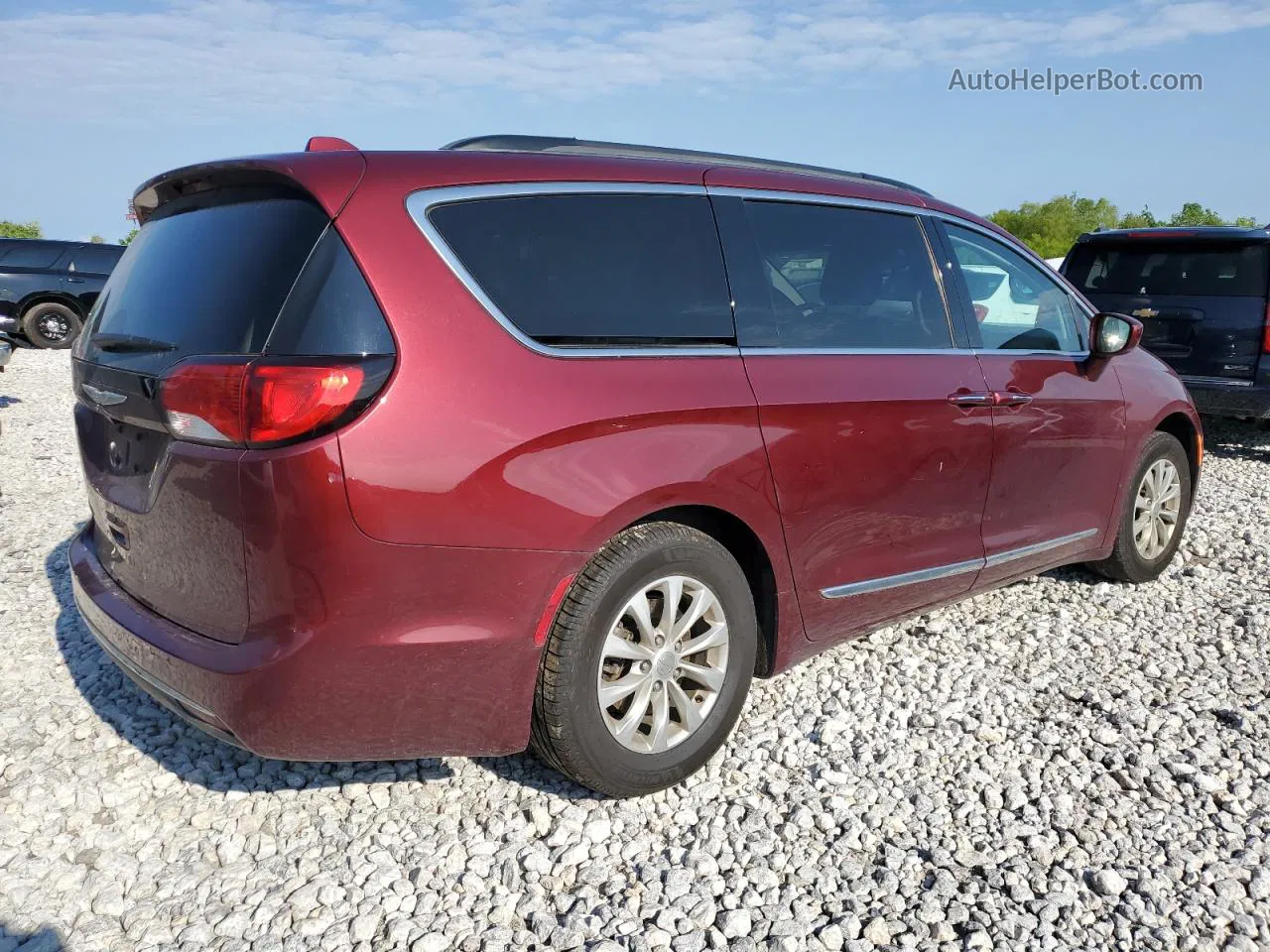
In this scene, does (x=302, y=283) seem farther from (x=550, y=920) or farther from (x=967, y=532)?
(x=967, y=532)

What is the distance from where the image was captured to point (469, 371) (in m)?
2.57

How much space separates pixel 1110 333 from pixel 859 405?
→ 174 cm

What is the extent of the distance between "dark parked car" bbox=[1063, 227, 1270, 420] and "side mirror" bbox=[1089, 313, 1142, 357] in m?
4.21

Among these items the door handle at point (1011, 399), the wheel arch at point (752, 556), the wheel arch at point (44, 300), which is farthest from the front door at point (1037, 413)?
the wheel arch at point (44, 300)

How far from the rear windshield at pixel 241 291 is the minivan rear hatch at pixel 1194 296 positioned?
7.61 meters

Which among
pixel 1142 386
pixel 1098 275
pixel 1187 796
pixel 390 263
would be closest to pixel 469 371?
pixel 390 263

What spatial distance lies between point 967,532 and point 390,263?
2468 mm

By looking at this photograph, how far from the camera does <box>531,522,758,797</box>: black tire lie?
2.81 m

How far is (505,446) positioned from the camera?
2598 mm

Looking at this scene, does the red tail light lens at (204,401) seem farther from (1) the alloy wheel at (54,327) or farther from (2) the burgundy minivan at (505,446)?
(1) the alloy wheel at (54,327)

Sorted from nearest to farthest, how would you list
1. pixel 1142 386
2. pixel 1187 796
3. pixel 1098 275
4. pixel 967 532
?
pixel 1187 796
pixel 967 532
pixel 1142 386
pixel 1098 275

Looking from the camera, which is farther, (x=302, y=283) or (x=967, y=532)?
(x=967, y=532)

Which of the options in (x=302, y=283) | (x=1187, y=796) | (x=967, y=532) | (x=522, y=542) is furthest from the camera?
(x=967, y=532)

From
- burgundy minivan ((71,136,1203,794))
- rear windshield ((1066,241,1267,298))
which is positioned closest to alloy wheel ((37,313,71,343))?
rear windshield ((1066,241,1267,298))
